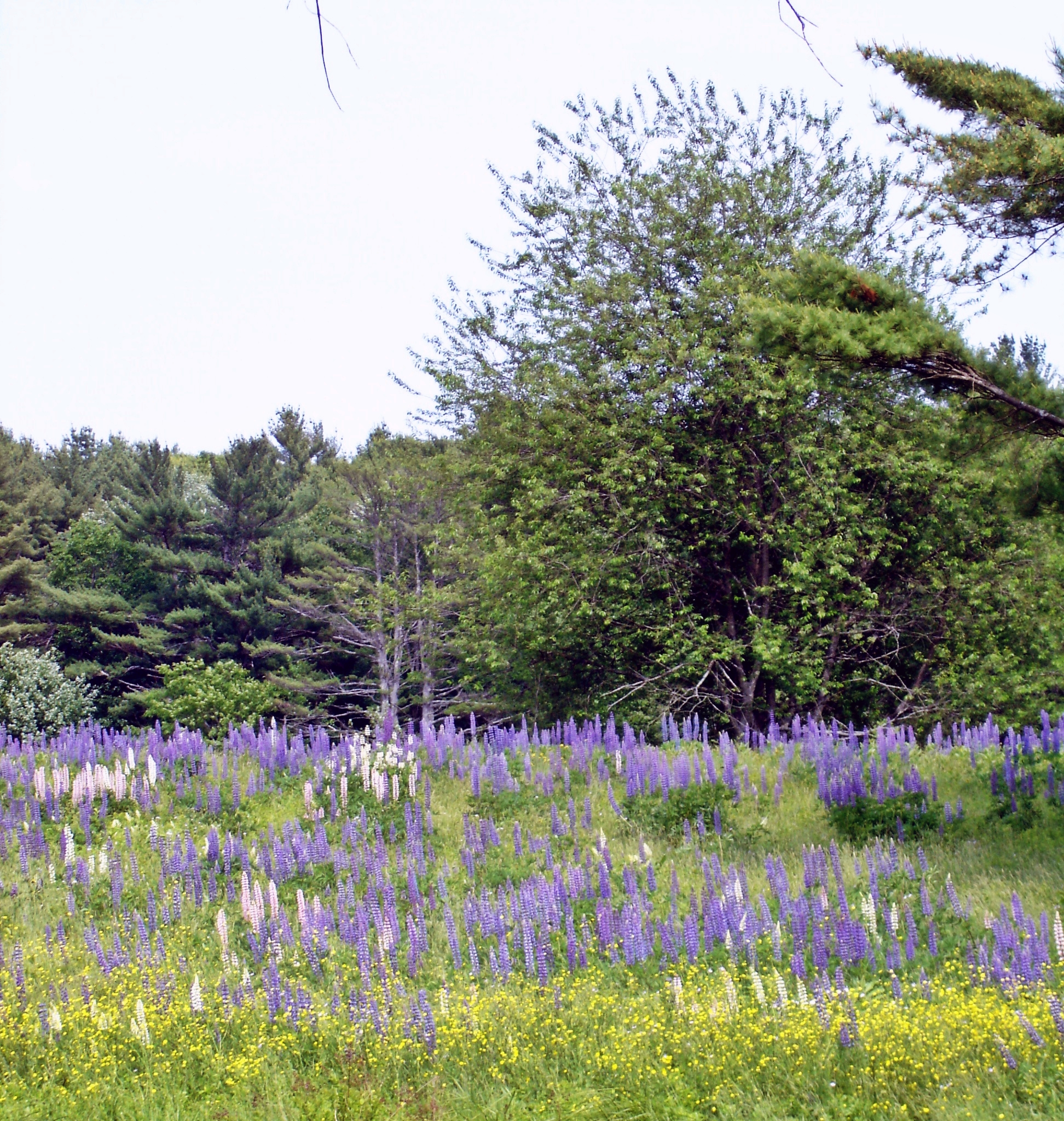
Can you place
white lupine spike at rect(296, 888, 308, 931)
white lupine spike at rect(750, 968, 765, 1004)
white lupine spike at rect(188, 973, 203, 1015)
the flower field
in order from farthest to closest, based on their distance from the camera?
white lupine spike at rect(296, 888, 308, 931) → white lupine spike at rect(188, 973, 203, 1015) → white lupine spike at rect(750, 968, 765, 1004) → the flower field

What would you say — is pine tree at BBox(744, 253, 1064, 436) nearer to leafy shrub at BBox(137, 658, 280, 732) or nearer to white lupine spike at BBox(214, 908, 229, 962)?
white lupine spike at BBox(214, 908, 229, 962)

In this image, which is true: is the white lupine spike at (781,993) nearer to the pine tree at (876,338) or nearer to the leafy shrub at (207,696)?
the pine tree at (876,338)

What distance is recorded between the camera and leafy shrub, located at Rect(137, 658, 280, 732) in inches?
1211

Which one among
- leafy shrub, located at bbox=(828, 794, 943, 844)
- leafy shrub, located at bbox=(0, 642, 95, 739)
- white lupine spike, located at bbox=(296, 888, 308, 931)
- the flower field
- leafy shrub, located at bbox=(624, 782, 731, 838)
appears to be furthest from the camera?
leafy shrub, located at bbox=(0, 642, 95, 739)

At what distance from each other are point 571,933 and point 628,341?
13.1m

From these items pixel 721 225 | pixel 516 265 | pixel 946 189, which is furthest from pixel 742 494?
pixel 946 189

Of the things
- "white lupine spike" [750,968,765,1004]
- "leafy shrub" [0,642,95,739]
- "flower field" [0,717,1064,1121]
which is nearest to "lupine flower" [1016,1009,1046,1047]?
"flower field" [0,717,1064,1121]

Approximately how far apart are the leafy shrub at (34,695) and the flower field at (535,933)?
2455 centimetres

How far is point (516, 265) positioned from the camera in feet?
68.1

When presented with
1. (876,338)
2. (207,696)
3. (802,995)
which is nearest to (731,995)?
(802,995)

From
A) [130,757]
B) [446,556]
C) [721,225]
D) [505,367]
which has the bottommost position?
[130,757]

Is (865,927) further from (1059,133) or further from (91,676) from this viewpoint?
(91,676)

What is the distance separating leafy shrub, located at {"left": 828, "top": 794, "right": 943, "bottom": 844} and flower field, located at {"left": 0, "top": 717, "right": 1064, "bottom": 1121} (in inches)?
1.3

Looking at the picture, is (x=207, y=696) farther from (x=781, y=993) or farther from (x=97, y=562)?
(x=781, y=993)
